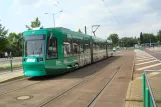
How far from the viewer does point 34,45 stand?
1398 cm

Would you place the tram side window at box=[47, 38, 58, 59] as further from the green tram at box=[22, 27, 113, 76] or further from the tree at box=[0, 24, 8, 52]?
the tree at box=[0, 24, 8, 52]

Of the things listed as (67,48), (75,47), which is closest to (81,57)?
(75,47)

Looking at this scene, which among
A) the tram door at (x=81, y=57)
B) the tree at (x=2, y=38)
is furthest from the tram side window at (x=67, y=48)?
the tree at (x=2, y=38)

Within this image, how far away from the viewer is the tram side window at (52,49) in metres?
13.9

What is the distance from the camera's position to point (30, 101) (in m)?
8.25

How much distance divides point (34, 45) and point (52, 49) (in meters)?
1.12

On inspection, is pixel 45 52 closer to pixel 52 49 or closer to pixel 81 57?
pixel 52 49

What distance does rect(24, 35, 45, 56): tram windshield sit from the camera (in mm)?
13766

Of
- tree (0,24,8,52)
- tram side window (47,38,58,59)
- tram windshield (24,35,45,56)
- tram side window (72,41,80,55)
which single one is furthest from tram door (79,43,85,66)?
tree (0,24,8,52)

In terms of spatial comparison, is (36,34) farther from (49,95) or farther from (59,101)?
(59,101)

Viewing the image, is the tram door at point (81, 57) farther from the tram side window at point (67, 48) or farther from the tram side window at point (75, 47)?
the tram side window at point (67, 48)

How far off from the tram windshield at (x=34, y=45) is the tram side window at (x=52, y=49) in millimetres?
393

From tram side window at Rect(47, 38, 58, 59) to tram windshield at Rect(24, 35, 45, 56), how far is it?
1.29ft

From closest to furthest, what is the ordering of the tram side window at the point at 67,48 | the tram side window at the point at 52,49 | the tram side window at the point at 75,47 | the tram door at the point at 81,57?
the tram side window at the point at 52,49, the tram side window at the point at 67,48, the tram side window at the point at 75,47, the tram door at the point at 81,57
